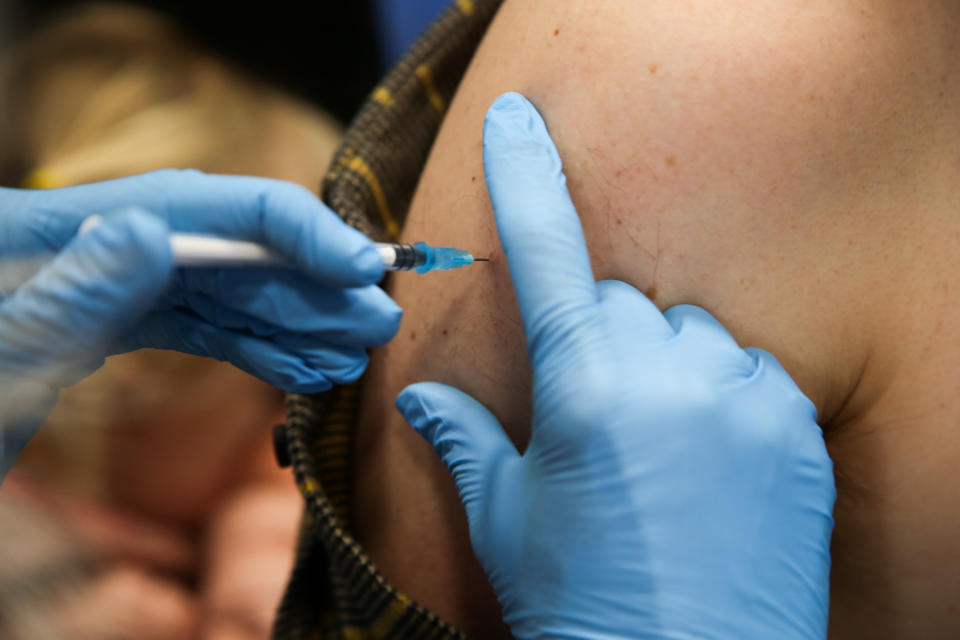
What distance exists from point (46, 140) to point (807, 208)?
4.62 ft

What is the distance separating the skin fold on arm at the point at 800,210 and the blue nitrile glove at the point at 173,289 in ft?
0.50

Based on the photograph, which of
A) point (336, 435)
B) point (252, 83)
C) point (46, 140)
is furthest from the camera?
point (252, 83)

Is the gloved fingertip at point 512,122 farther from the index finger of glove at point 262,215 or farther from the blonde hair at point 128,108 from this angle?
the blonde hair at point 128,108

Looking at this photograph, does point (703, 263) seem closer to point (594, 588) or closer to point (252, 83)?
point (594, 588)

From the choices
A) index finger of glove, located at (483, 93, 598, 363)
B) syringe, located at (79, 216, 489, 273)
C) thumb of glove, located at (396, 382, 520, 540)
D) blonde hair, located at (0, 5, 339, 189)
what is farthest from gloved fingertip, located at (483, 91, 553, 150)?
blonde hair, located at (0, 5, 339, 189)

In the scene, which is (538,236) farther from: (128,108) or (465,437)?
(128,108)

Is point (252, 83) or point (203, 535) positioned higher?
point (252, 83)

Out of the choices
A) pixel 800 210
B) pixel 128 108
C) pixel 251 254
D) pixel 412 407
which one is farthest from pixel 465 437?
pixel 128 108

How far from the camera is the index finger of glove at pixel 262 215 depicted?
611 mm

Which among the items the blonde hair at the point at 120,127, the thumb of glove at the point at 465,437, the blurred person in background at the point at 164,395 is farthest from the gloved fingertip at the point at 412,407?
the blonde hair at the point at 120,127

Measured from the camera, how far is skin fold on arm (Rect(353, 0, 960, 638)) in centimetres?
61

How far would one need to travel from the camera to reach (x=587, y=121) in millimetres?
657

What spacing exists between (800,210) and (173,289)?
0.67 metres

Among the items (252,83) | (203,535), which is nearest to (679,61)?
(252,83)
